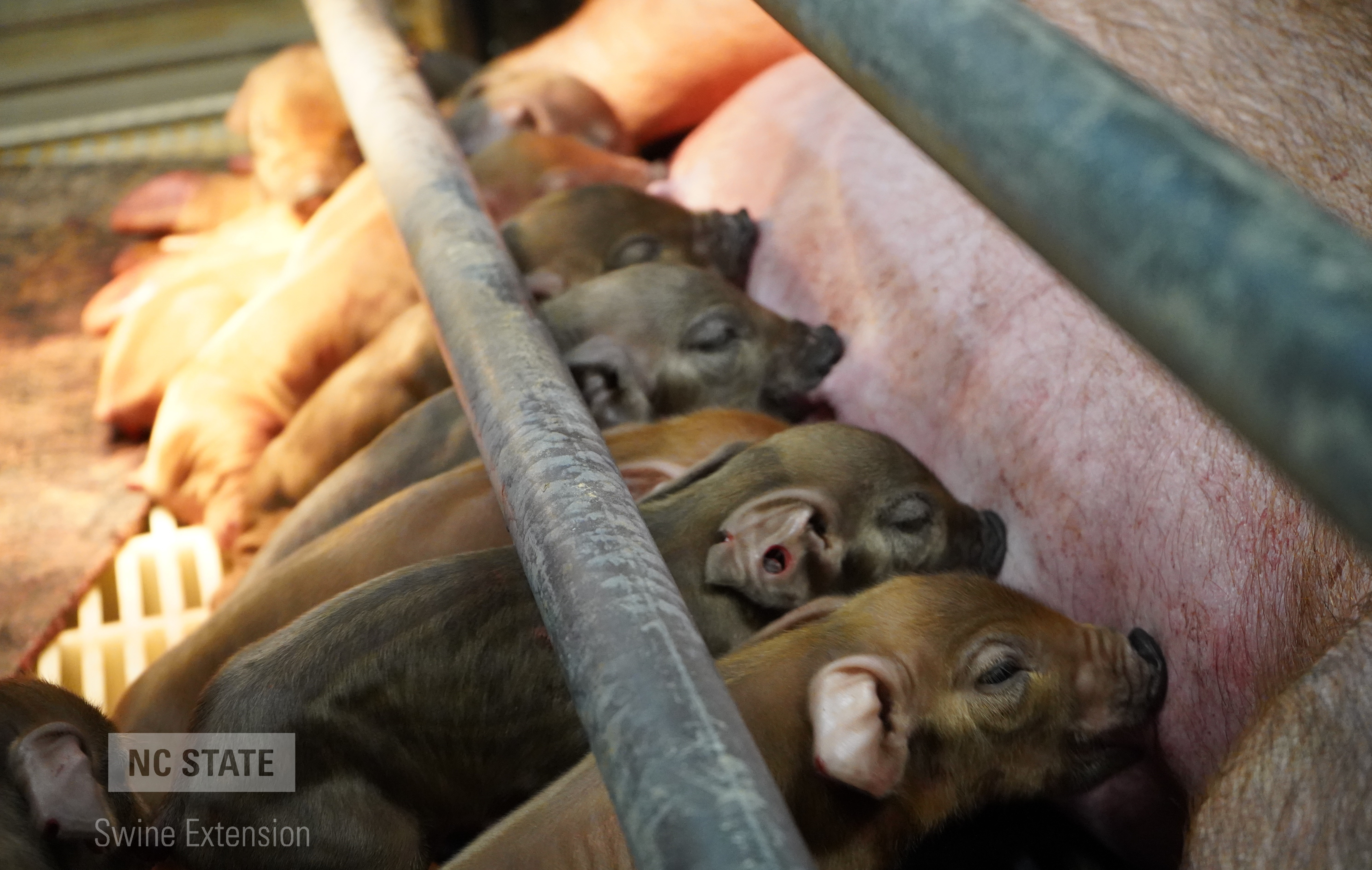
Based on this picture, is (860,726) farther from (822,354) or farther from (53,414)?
(53,414)

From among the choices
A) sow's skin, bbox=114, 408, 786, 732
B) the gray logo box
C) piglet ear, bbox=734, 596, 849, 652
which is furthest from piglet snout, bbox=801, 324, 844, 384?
the gray logo box

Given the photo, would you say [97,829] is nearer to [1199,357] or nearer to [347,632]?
[347,632]

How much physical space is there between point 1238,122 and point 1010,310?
1.25 feet

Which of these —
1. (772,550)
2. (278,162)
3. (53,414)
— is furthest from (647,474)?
(278,162)

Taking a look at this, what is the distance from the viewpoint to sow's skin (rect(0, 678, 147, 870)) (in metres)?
1.08

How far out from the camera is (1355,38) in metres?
1.60

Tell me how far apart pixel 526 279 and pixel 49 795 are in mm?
1464

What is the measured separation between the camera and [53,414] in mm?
2670

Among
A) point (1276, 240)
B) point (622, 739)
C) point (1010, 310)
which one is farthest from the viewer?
point (1010, 310)

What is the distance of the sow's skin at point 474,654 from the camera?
4.30 ft

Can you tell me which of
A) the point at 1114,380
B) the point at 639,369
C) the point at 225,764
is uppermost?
the point at 1114,380

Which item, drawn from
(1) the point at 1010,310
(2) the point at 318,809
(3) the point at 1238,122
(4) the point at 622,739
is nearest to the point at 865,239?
(1) the point at 1010,310

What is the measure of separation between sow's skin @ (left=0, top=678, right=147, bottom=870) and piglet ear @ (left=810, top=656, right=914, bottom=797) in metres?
0.68

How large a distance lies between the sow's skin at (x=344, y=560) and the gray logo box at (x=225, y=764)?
29 centimetres
